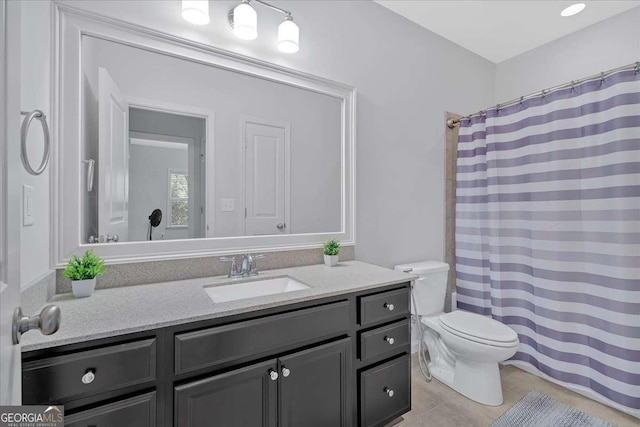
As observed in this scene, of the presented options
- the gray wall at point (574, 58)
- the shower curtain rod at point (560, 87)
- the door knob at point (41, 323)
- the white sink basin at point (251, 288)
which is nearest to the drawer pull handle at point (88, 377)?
the door knob at point (41, 323)

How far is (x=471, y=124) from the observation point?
2465mm

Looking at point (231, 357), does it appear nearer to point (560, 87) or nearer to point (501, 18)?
point (560, 87)

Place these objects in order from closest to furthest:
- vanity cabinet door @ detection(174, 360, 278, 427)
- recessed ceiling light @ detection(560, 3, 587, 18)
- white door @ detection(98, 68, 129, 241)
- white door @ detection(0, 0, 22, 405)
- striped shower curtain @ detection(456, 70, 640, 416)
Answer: white door @ detection(0, 0, 22, 405) < vanity cabinet door @ detection(174, 360, 278, 427) < white door @ detection(98, 68, 129, 241) < striped shower curtain @ detection(456, 70, 640, 416) < recessed ceiling light @ detection(560, 3, 587, 18)

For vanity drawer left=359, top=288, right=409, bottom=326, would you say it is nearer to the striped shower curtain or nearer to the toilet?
the toilet

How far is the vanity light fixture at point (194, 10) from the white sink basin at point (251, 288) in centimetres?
126

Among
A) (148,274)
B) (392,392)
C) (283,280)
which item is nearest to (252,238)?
(283,280)

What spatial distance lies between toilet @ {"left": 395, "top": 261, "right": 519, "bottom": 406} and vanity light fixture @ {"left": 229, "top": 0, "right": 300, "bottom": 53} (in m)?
1.61

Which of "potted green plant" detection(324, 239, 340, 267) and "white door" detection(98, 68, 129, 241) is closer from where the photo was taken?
"white door" detection(98, 68, 129, 241)

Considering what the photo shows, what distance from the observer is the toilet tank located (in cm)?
214

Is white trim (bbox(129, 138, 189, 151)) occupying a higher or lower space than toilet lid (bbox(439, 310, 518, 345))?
higher

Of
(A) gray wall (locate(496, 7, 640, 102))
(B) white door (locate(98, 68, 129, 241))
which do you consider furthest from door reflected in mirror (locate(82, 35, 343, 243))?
(A) gray wall (locate(496, 7, 640, 102))

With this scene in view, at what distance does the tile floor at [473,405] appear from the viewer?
5.46 feet

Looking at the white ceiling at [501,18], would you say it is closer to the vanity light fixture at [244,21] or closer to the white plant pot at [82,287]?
the vanity light fixture at [244,21]

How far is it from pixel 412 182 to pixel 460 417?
1.56m
